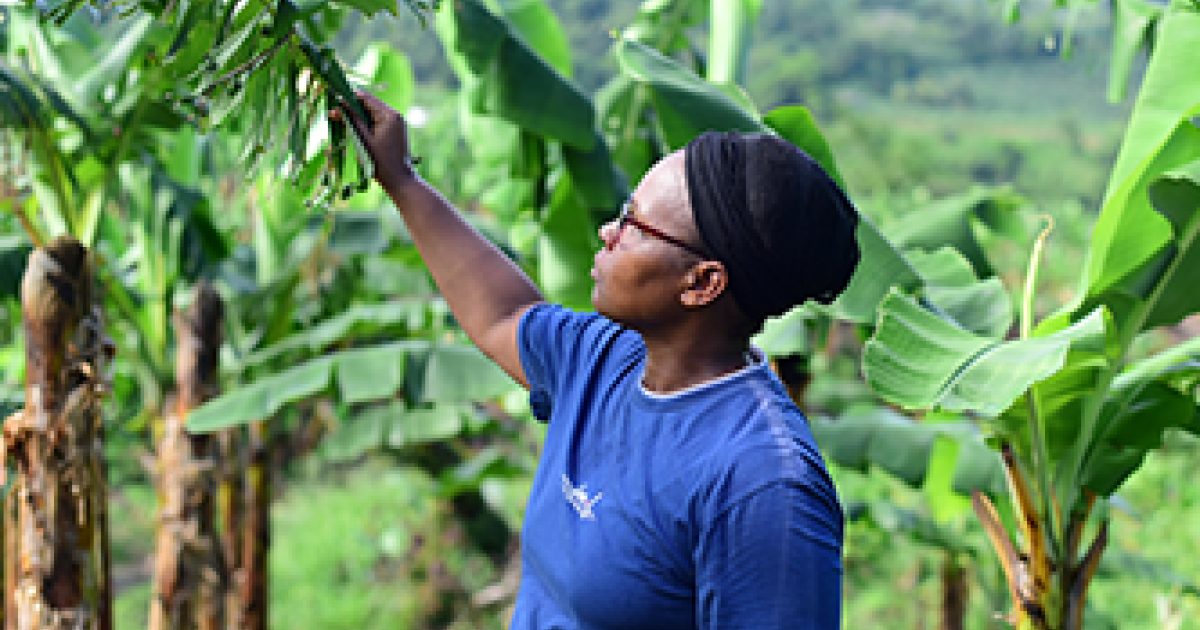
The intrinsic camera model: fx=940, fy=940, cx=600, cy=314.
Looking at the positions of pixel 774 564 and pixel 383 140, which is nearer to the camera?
pixel 774 564

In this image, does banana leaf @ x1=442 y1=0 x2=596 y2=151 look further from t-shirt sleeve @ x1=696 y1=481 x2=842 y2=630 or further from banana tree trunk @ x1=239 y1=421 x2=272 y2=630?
banana tree trunk @ x1=239 y1=421 x2=272 y2=630

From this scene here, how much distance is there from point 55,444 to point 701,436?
88.3 inches

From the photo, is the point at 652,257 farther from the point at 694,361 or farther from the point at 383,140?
the point at 383,140

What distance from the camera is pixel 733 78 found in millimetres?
3432

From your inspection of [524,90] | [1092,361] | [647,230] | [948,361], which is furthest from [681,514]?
[524,90]

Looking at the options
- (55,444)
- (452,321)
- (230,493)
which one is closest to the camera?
(55,444)

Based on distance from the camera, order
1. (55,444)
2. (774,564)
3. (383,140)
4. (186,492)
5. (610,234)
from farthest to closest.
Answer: (186,492)
(55,444)
(383,140)
(610,234)
(774,564)

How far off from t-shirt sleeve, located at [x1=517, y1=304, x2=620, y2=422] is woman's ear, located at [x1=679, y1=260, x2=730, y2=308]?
24cm

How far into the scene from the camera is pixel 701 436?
1.03m

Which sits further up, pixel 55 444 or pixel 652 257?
pixel 652 257

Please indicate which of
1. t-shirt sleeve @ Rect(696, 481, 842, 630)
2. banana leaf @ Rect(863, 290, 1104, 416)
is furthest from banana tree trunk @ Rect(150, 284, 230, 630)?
t-shirt sleeve @ Rect(696, 481, 842, 630)

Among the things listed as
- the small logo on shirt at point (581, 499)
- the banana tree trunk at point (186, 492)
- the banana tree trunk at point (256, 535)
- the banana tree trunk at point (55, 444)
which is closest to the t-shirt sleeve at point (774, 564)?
the small logo on shirt at point (581, 499)

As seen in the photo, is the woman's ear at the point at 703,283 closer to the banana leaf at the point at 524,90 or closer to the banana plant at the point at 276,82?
the banana plant at the point at 276,82

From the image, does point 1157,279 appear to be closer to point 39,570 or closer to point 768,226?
point 768,226
